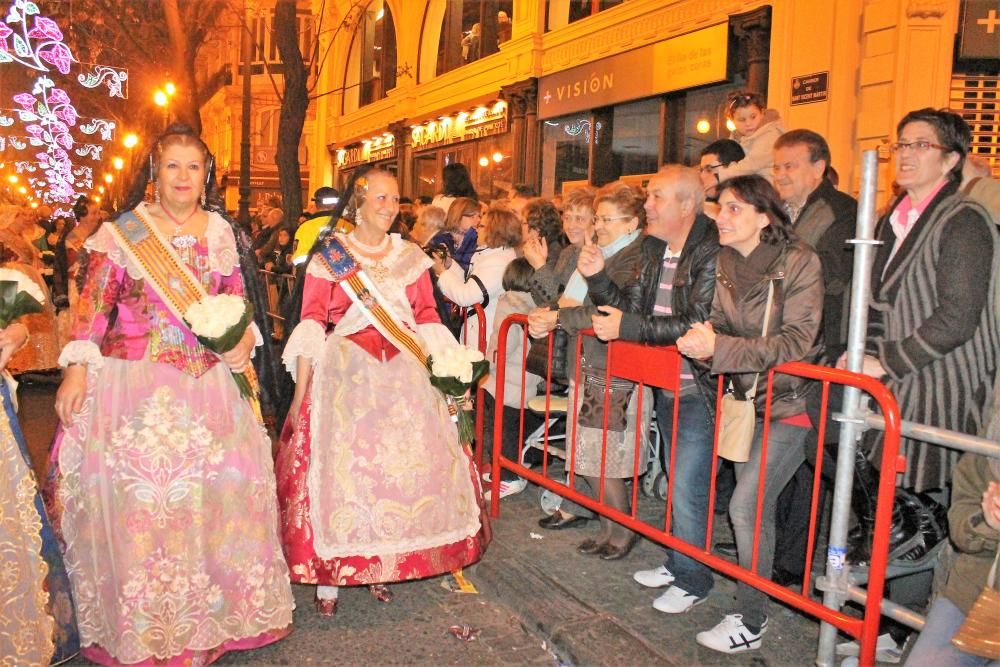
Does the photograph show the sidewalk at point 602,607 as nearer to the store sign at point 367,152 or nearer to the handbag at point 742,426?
the handbag at point 742,426

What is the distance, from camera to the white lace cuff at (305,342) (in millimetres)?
4324

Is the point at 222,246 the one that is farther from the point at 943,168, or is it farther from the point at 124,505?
the point at 943,168

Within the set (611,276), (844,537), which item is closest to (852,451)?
(844,537)

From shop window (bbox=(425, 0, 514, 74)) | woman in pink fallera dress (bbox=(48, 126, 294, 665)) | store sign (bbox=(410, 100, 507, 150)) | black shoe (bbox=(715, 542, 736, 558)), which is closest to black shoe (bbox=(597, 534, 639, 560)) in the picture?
black shoe (bbox=(715, 542, 736, 558))

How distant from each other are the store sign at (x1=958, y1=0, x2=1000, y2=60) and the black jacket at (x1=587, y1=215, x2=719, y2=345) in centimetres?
577

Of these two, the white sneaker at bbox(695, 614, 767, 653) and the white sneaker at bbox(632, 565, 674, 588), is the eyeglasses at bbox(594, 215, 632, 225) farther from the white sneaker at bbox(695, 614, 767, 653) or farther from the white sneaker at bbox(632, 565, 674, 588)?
the white sneaker at bbox(695, 614, 767, 653)

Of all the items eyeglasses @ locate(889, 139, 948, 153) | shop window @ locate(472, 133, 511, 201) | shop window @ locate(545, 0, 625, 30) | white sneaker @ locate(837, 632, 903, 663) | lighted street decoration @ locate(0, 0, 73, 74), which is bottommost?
white sneaker @ locate(837, 632, 903, 663)

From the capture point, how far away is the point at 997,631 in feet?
8.43

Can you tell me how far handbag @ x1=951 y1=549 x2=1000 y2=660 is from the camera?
8.45ft

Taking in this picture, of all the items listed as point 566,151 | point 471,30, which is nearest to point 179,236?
point 566,151

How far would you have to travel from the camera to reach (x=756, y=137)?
19.9 feet

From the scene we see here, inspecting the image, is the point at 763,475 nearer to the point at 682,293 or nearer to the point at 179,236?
the point at 682,293

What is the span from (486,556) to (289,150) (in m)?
11.0

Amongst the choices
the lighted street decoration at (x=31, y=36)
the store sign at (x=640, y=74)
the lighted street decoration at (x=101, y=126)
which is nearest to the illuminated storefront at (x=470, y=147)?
the store sign at (x=640, y=74)
